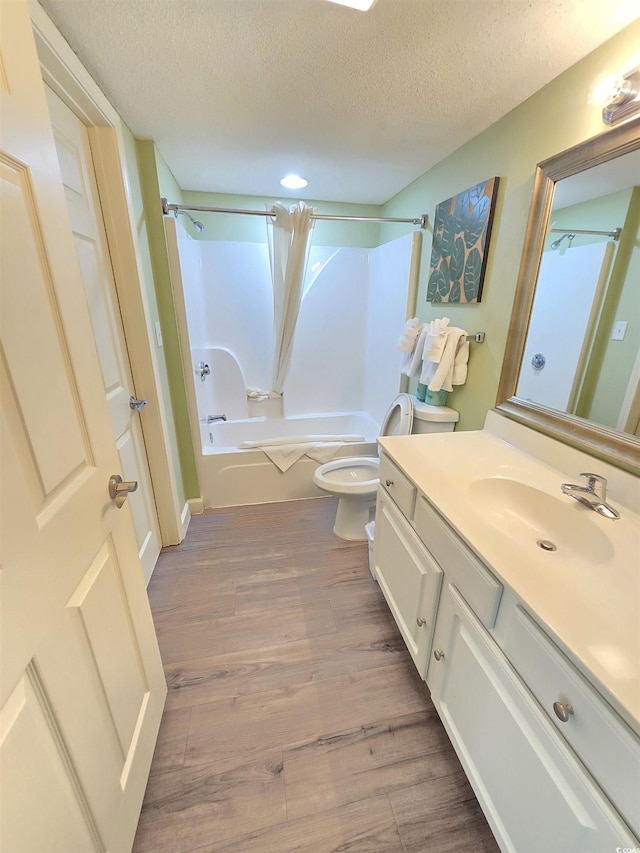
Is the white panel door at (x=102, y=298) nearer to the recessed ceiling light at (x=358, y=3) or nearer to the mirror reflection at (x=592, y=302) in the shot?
the recessed ceiling light at (x=358, y=3)

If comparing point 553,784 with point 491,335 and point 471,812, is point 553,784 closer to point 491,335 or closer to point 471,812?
point 471,812

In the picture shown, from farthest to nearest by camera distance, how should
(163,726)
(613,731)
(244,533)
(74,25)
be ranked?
(244,533) → (163,726) → (74,25) → (613,731)

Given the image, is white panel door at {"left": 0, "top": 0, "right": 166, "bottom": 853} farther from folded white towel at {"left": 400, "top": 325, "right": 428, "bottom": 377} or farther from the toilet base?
folded white towel at {"left": 400, "top": 325, "right": 428, "bottom": 377}

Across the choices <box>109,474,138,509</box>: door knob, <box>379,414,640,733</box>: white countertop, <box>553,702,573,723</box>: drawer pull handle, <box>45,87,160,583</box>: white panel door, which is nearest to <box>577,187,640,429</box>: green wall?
<box>379,414,640,733</box>: white countertop

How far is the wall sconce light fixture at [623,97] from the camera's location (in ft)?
3.02

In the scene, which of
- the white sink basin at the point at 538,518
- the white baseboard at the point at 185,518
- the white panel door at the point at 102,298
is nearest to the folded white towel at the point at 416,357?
the white sink basin at the point at 538,518

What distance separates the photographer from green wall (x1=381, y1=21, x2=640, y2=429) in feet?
3.49

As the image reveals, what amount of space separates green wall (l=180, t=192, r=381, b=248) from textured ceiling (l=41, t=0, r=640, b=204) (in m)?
0.80

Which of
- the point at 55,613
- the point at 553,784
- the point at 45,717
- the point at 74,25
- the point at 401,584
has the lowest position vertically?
the point at 401,584

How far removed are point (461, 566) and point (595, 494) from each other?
44cm

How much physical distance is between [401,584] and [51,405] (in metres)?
1.23

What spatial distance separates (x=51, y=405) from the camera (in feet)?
2.13

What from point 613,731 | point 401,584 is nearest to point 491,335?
point 401,584

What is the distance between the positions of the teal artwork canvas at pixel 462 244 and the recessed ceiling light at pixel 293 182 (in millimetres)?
856
